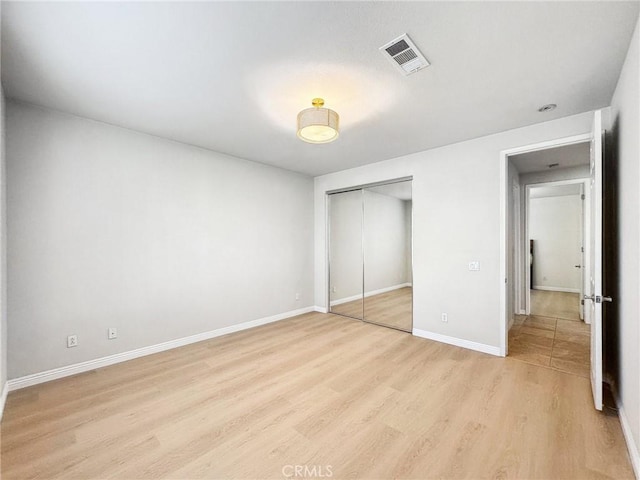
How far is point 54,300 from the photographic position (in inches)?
102

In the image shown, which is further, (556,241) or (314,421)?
(556,241)

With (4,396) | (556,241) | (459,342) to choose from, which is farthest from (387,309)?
(556,241)

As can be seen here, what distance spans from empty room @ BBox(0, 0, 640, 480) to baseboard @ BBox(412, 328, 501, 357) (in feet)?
0.08

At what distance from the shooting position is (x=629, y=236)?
1.78 meters

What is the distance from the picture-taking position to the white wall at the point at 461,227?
3.14m

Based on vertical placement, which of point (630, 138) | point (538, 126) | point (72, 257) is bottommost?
point (72, 257)

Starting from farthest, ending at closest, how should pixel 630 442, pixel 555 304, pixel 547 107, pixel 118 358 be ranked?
pixel 555 304
pixel 118 358
pixel 547 107
pixel 630 442

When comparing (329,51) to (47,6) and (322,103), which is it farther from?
(47,6)

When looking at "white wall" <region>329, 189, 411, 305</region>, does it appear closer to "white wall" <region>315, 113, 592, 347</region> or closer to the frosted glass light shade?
"white wall" <region>315, 113, 592, 347</region>

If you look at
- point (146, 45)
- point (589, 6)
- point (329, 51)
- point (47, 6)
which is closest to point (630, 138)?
point (589, 6)

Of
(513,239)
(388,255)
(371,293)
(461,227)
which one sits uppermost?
(461,227)

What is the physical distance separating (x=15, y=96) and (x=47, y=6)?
147 cm

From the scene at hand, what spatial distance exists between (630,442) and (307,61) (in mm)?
3252

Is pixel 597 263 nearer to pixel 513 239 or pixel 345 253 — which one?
pixel 513 239
